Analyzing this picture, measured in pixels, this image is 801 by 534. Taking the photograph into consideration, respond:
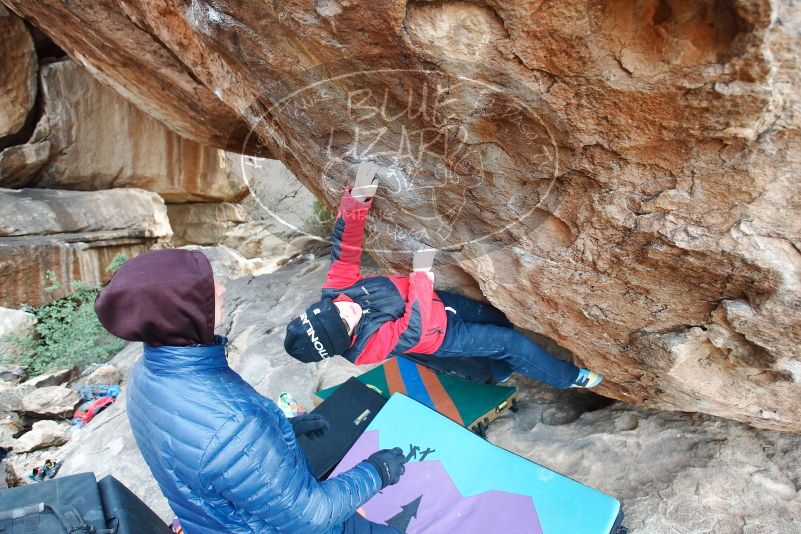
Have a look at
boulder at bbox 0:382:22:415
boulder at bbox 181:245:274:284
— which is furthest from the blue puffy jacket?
boulder at bbox 181:245:274:284

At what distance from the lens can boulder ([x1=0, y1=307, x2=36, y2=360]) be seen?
5227mm

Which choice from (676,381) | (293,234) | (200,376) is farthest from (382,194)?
(293,234)

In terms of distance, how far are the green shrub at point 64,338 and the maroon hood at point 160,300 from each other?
471 cm

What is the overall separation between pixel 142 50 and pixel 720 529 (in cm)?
399

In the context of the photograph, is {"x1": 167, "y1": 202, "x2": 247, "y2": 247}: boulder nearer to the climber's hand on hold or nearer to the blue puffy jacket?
the climber's hand on hold

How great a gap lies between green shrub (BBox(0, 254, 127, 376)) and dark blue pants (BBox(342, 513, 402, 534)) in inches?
179

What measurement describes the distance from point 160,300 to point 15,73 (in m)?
5.91

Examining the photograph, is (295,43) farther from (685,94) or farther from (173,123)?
(173,123)

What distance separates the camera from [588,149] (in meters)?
1.69

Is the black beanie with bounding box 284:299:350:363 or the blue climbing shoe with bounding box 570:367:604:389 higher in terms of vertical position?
the black beanie with bounding box 284:299:350:363

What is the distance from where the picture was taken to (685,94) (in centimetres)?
138

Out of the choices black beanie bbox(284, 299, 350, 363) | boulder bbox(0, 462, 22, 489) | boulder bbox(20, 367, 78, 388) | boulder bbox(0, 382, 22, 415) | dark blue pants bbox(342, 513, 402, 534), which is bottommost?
boulder bbox(20, 367, 78, 388)

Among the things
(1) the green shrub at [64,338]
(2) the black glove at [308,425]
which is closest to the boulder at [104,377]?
(1) the green shrub at [64,338]

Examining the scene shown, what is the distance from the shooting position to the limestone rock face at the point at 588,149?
1.36m
